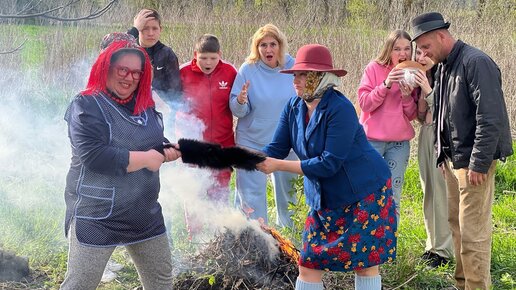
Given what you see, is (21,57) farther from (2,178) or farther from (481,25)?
(481,25)

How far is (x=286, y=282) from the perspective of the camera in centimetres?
454

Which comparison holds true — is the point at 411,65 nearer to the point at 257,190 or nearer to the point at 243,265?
the point at 257,190

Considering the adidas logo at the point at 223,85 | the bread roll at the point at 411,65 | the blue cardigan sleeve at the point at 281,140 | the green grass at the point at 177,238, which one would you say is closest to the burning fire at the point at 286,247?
the green grass at the point at 177,238

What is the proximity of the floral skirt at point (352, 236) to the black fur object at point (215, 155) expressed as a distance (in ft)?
1.73

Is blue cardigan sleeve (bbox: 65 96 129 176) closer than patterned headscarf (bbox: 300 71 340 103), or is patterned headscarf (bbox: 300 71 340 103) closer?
blue cardigan sleeve (bbox: 65 96 129 176)

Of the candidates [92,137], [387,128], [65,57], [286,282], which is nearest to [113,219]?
[92,137]

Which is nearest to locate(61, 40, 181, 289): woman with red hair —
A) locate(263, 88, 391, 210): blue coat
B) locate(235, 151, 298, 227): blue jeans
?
locate(263, 88, 391, 210): blue coat

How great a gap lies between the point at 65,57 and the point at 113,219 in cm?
848

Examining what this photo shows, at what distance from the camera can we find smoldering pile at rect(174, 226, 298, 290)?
4508mm

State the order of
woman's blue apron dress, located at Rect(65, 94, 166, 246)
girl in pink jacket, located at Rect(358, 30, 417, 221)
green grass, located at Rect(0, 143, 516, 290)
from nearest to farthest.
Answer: woman's blue apron dress, located at Rect(65, 94, 166, 246), green grass, located at Rect(0, 143, 516, 290), girl in pink jacket, located at Rect(358, 30, 417, 221)

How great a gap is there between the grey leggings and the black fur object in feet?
1.73

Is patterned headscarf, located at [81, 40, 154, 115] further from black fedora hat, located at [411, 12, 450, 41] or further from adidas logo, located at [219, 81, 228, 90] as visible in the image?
adidas logo, located at [219, 81, 228, 90]

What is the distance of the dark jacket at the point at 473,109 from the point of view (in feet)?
13.6

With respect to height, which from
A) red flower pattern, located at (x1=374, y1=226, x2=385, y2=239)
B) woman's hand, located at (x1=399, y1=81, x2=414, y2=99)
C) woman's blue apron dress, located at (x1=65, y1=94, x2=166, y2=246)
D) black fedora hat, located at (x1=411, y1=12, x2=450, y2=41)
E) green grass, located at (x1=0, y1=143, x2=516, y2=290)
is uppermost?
black fedora hat, located at (x1=411, y1=12, x2=450, y2=41)
